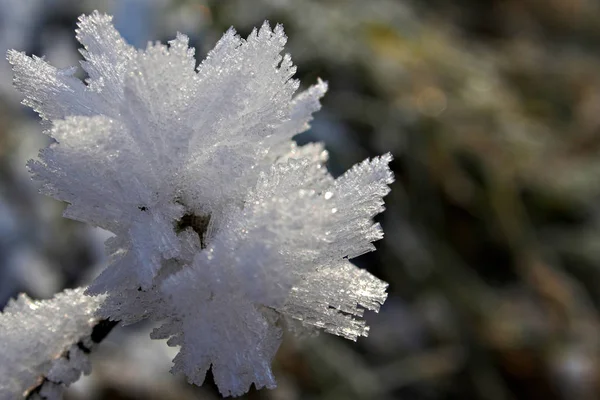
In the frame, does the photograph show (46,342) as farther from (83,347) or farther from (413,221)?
(413,221)

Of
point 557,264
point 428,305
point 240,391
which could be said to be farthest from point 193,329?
point 557,264

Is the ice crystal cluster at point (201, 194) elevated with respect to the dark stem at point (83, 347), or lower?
elevated

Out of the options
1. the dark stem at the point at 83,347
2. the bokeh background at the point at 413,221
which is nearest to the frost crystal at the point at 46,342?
the dark stem at the point at 83,347

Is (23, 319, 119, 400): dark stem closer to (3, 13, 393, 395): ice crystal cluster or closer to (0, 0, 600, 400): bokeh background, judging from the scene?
(3, 13, 393, 395): ice crystal cluster

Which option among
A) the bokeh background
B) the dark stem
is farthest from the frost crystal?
the bokeh background

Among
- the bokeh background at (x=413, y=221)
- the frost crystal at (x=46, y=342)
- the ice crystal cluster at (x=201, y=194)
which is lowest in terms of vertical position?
the frost crystal at (x=46, y=342)

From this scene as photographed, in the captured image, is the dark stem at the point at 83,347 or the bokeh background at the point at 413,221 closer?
the dark stem at the point at 83,347

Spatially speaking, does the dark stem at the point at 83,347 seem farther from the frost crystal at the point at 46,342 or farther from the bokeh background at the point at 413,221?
the bokeh background at the point at 413,221
